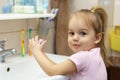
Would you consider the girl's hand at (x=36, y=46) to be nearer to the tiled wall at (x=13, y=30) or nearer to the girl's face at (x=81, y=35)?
the girl's face at (x=81, y=35)

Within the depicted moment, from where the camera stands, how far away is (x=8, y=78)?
1.25 metres

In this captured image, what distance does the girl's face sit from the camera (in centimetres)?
95

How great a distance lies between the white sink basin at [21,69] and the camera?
1.23 metres

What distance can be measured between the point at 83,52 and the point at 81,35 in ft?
0.24

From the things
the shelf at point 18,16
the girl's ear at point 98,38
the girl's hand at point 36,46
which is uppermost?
the shelf at point 18,16

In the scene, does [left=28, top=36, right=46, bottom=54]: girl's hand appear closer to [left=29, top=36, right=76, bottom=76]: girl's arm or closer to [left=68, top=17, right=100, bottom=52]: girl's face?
[left=29, top=36, right=76, bottom=76]: girl's arm

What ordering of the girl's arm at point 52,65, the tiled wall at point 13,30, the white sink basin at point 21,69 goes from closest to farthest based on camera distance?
the girl's arm at point 52,65 → the white sink basin at point 21,69 → the tiled wall at point 13,30

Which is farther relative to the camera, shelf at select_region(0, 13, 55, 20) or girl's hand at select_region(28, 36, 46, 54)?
shelf at select_region(0, 13, 55, 20)

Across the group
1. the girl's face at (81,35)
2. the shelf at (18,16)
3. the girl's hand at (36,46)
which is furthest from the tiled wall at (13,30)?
the girl's face at (81,35)

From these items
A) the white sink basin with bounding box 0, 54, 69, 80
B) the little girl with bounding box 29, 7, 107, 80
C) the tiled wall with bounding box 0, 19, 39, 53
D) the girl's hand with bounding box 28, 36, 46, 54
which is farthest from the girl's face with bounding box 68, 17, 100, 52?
the tiled wall with bounding box 0, 19, 39, 53

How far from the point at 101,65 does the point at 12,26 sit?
66cm

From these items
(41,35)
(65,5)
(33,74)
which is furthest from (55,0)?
(33,74)

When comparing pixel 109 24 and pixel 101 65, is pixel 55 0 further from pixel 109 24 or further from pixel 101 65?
pixel 101 65

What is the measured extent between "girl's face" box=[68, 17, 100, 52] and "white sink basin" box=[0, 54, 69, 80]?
0.31 meters
